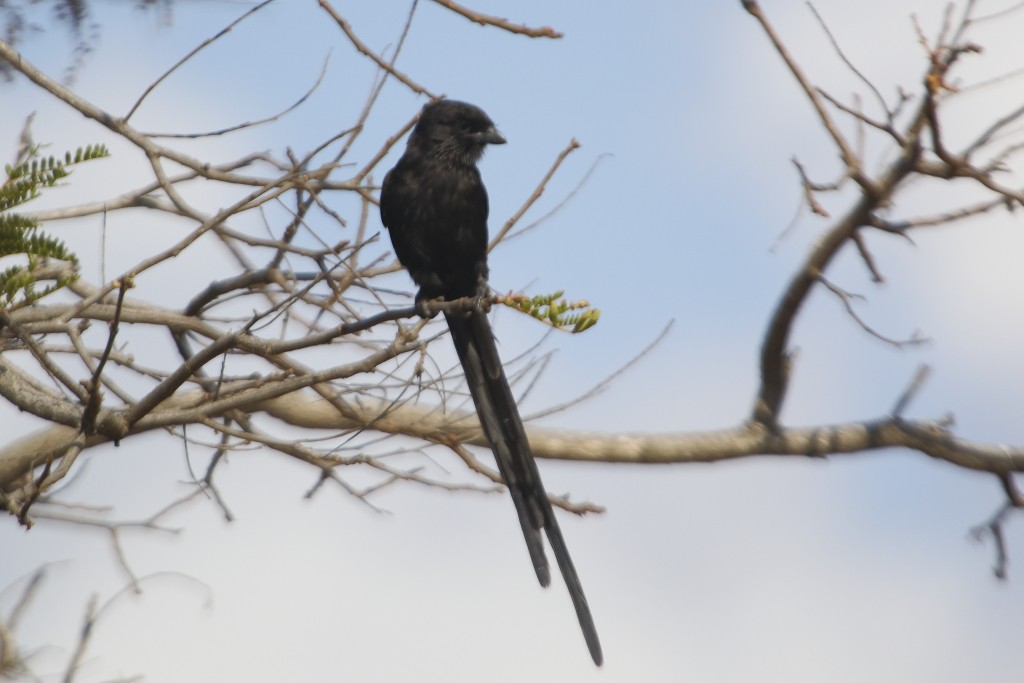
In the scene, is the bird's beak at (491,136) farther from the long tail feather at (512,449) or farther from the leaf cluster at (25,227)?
the leaf cluster at (25,227)

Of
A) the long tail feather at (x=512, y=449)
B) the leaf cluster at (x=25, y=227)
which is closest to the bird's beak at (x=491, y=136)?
the long tail feather at (x=512, y=449)

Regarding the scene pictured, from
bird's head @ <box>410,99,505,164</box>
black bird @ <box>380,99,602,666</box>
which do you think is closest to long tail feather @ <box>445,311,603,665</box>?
black bird @ <box>380,99,602,666</box>

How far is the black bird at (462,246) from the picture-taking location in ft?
11.1

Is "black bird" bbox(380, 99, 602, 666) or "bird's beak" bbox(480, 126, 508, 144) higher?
"bird's beak" bbox(480, 126, 508, 144)

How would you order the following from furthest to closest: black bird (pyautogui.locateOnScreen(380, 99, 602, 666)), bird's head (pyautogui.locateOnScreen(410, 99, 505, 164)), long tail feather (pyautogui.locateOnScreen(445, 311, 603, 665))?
1. bird's head (pyautogui.locateOnScreen(410, 99, 505, 164))
2. black bird (pyautogui.locateOnScreen(380, 99, 602, 666))
3. long tail feather (pyautogui.locateOnScreen(445, 311, 603, 665))

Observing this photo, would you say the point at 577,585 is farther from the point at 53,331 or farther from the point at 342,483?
the point at 53,331

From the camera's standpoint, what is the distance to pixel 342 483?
11.4 feet

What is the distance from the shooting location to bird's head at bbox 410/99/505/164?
12.9 feet

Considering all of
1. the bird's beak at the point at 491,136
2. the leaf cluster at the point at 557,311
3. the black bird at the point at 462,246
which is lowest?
the leaf cluster at the point at 557,311

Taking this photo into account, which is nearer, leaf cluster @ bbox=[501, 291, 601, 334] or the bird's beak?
leaf cluster @ bbox=[501, 291, 601, 334]

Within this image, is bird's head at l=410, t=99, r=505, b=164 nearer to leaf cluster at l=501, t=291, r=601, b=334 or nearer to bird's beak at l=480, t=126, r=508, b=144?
bird's beak at l=480, t=126, r=508, b=144

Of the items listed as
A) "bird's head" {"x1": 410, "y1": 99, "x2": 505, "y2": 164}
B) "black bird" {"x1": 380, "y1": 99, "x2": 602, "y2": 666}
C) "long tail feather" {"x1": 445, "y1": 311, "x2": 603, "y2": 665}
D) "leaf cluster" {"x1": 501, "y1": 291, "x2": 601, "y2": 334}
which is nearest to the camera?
"leaf cluster" {"x1": 501, "y1": 291, "x2": 601, "y2": 334}

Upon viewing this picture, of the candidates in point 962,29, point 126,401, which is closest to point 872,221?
point 962,29

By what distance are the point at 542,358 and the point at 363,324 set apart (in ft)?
3.47
